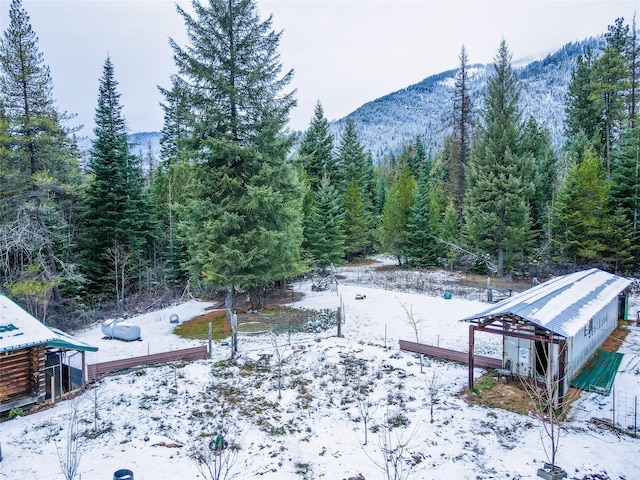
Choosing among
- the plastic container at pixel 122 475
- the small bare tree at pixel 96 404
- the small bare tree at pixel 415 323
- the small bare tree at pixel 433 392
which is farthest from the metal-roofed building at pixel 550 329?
the small bare tree at pixel 96 404

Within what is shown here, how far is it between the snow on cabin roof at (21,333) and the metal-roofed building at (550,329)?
490 inches

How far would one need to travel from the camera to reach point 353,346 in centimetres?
1605

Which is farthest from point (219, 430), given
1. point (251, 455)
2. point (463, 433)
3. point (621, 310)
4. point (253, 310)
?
point (621, 310)

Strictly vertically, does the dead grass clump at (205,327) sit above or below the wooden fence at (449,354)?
below

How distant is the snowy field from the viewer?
8.62 m

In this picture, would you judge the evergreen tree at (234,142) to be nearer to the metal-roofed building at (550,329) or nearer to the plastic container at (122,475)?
the metal-roofed building at (550,329)

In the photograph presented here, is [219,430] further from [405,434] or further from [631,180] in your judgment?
[631,180]

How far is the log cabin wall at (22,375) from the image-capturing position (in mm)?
11336

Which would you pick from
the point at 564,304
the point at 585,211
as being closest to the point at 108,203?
the point at 564,304

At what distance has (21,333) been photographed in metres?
11.9

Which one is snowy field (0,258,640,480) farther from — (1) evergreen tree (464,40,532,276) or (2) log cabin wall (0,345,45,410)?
(1) evergreen tree (464,40,532,276)

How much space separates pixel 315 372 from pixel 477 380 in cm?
537

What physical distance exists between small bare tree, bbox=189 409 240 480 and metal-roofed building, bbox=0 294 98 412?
5373 millimetres

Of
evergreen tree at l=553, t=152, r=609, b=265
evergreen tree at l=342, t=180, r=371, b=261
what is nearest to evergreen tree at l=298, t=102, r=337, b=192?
evergreen tree at l=342, t=180, r=371, b=261
